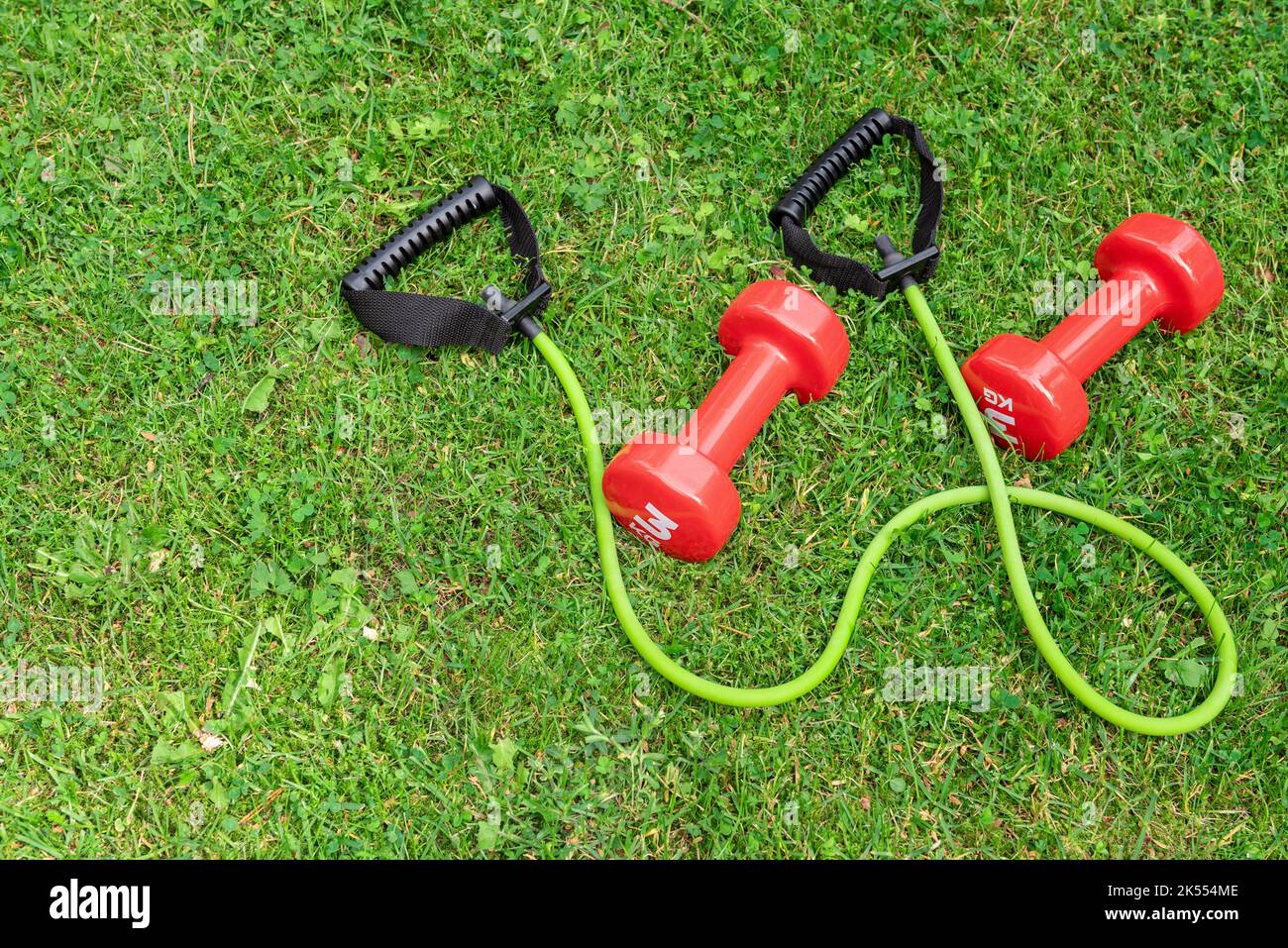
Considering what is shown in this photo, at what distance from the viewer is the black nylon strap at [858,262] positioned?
11.6 feet

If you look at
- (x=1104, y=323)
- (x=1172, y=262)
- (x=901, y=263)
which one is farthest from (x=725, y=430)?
(x=1172, y=262)

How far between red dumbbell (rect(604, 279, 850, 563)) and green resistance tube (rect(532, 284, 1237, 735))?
225mm

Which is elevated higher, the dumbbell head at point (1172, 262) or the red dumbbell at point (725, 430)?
the dumbbell head at point (1172, 262)

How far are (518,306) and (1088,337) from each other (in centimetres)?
191

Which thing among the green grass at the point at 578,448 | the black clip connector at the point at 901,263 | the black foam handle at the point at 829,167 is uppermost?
the black foam handle at the point at 829,167

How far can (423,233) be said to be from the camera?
3.46 meters

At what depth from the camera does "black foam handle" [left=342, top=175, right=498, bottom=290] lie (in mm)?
3416

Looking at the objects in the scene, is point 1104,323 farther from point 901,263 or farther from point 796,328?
point 796,328

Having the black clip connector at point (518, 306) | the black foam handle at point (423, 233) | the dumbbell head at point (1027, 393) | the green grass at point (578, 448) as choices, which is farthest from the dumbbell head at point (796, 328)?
the black foam handle at point (423, 233)

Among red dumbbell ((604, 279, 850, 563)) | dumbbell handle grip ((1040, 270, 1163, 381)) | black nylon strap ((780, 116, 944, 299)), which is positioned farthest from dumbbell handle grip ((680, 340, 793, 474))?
dumbbell handle grip ((1040, 270, 1163, 381))

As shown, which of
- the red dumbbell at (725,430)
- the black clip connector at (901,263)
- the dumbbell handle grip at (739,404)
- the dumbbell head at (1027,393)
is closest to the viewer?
the red dumbbell at (725,430)

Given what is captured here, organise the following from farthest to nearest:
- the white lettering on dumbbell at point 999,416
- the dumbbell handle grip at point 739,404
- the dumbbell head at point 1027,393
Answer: the white lettering on dumbbell at point 999,416 < the dumbbell head at point 1027,393 < the dumbbell handle grip at point 739,404

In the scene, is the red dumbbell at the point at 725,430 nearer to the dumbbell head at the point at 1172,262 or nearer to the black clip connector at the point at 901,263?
the black clip connector at the point at 901,263
